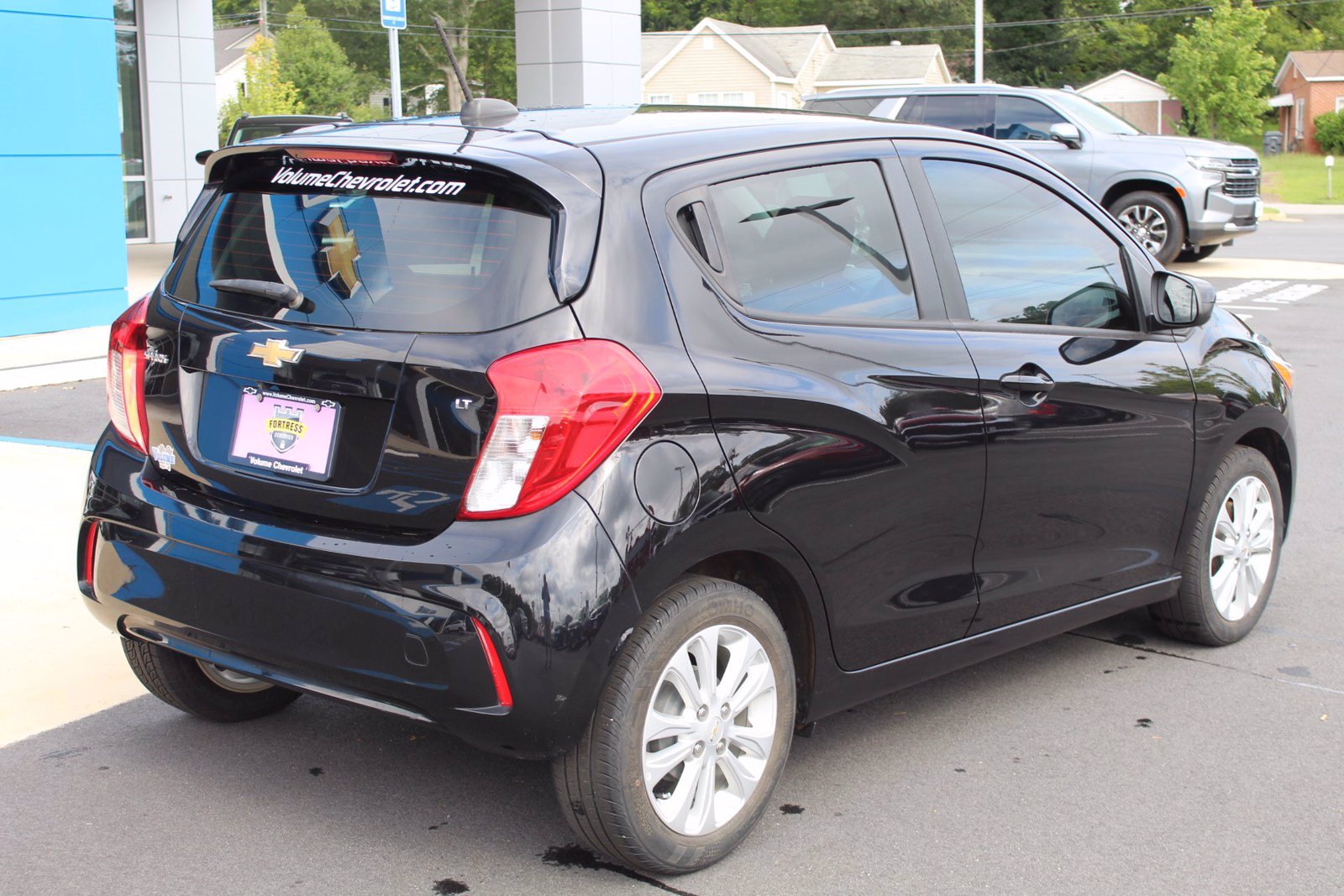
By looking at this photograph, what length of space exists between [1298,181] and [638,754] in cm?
4863

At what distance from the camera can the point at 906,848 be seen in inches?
141

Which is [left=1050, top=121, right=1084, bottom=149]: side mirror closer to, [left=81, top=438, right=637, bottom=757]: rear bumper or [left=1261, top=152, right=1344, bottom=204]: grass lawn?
[left=81, top=438, right=637, bottom=757]: rear bumper

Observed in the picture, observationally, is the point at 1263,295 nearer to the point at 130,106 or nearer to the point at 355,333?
the point at 355,333

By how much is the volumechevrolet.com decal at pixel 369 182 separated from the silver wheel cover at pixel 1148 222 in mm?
15353

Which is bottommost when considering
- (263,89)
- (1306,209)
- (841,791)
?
(841,791)

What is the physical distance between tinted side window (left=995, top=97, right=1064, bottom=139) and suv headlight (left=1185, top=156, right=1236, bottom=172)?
160cm

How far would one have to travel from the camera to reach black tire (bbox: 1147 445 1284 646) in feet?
16.1

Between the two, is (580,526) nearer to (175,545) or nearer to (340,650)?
(340,650)

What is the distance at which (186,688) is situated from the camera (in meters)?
4.16

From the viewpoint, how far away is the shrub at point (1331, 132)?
224 ft

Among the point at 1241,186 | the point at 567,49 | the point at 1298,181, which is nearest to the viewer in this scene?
the point at 1241,186

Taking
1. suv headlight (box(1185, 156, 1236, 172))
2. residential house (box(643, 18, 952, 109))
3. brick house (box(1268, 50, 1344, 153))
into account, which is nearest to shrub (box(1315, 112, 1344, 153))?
brick house (box(1268, 50, 1344, 153))

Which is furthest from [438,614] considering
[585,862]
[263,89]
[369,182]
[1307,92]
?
[1307,92]

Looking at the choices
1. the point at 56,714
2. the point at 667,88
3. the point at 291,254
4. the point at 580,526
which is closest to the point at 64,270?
the point at 56,714
